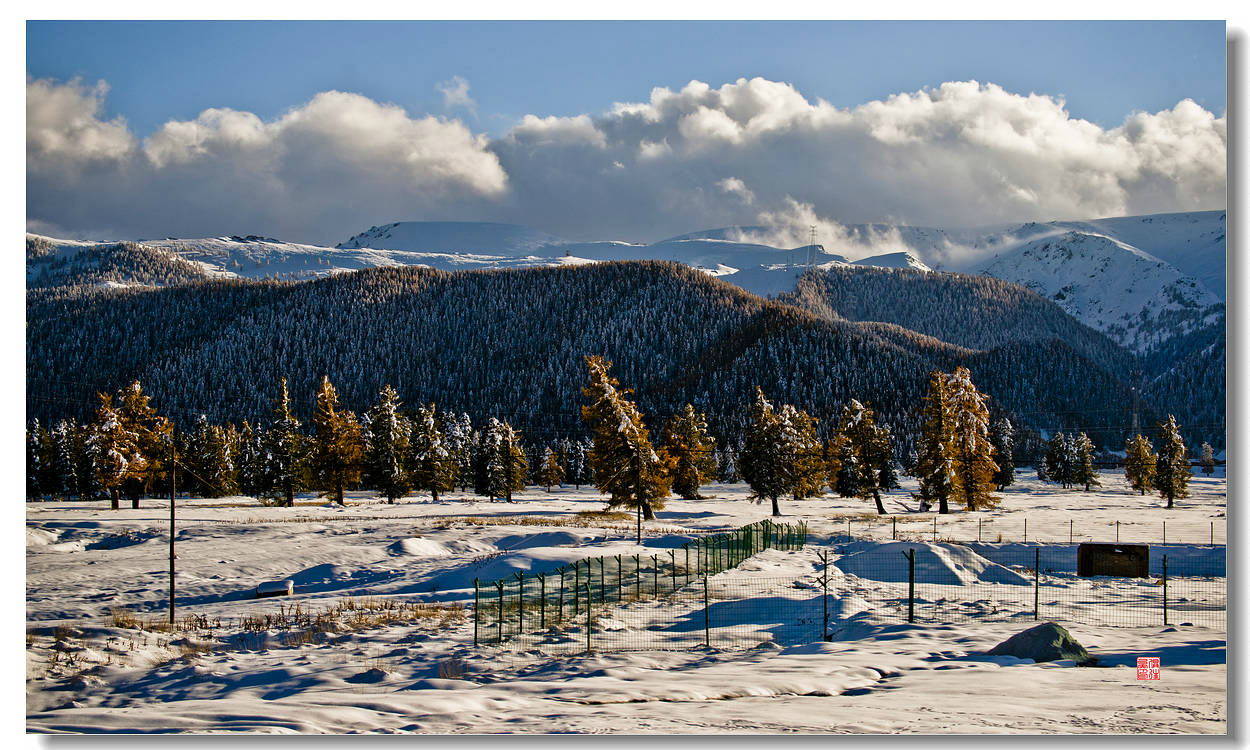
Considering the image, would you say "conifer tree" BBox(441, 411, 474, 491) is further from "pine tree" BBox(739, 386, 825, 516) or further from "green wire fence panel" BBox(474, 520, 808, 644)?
"green wire fence panel" BBox(474, 520, 808, 644)

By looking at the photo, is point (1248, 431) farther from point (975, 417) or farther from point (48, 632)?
point (975, 417)

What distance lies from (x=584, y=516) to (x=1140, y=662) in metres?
39.8

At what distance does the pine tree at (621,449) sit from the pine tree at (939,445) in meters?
19.7

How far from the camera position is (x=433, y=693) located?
13.2 metres

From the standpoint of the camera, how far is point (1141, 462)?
76.3 meters

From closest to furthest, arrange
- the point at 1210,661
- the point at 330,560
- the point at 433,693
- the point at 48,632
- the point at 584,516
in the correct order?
the point at 433,693 → the point at 1210,661 → the point at 48,632 → the point at 330,560 → the point at 584,516

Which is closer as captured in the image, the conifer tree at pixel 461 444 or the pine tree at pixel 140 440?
the pine tree at pixel 140 440

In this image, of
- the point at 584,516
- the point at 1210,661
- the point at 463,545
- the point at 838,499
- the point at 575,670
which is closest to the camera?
the point at 1210,661

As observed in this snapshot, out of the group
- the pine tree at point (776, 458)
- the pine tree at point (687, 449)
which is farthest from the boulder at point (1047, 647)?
the pine tree at point (687, 449)

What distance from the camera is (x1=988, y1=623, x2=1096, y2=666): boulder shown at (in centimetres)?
1490

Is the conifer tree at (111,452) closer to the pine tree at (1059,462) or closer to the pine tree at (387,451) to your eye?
the pine tree at (387,451)

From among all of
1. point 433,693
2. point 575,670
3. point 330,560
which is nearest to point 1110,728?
point 575,670

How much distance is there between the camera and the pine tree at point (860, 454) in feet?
216
